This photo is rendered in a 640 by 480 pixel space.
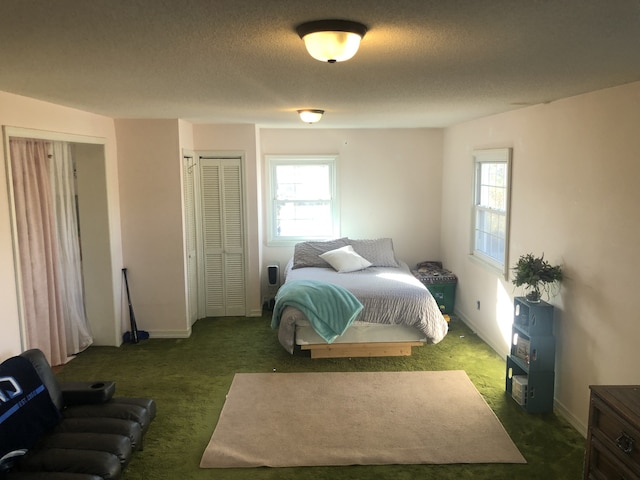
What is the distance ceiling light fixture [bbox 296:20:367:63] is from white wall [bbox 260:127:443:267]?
16.6 ft

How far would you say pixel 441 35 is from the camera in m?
2.00

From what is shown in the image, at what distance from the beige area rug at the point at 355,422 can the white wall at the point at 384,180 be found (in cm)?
273

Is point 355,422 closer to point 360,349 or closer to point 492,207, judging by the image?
point 360,349

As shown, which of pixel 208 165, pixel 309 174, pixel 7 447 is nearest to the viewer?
pixel 7 447

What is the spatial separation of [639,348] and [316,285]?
2.82 metres

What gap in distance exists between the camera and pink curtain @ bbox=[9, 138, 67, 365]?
13.9 feet

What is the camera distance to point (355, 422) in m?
3.85

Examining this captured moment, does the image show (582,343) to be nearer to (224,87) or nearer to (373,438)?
(373,438)

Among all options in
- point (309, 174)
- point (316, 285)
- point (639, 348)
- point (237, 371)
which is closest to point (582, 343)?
point (639, 348)

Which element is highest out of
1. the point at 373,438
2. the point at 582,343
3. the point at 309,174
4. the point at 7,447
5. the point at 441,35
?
the point at 441,35

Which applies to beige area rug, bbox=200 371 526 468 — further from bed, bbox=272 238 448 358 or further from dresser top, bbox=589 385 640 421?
dresser top, bbox=589 385 640 421

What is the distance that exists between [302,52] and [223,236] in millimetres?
4272

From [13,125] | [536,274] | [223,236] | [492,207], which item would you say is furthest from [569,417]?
[13,125]

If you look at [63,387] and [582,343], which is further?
[582,343]
